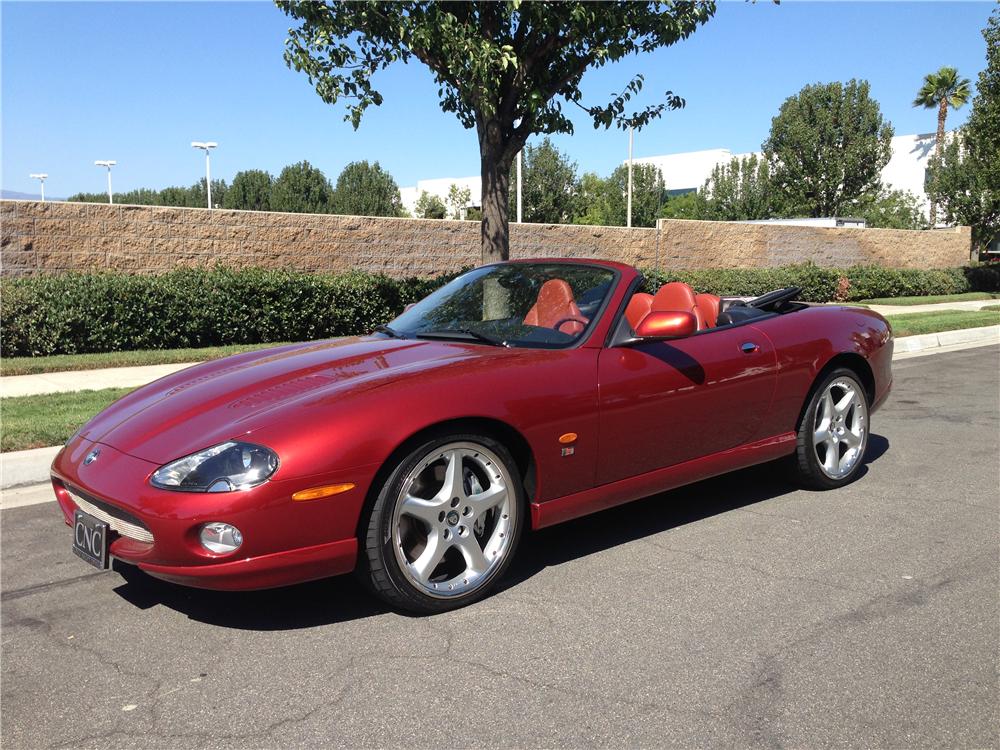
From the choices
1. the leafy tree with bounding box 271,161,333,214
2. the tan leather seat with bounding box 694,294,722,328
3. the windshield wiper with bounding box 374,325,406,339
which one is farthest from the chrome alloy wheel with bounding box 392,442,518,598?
the leafy tree with bounding box 271,161,333,214

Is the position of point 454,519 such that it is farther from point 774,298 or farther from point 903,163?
point 903,163

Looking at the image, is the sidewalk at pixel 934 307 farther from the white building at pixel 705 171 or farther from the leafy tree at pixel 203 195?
the leafy tree at pixel 203 195

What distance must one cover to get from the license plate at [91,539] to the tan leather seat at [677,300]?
2.98 metres

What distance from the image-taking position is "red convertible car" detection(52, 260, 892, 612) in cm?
324

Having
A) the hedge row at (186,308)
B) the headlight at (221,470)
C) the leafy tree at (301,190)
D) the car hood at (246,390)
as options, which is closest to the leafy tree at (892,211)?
the leafy tree at (301,190)

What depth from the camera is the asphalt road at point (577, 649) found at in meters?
2.78

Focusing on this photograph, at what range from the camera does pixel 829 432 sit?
17.6ft

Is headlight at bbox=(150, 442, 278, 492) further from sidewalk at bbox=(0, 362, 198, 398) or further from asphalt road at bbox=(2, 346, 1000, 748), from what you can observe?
sidewalk at bbox=(0, 362, 198, 398)

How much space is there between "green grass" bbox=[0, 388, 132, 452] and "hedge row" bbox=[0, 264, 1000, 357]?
120 inches

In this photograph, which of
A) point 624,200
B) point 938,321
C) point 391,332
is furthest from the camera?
point 624,200

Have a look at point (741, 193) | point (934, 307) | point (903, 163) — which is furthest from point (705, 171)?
point (934, 307)

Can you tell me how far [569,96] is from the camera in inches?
415

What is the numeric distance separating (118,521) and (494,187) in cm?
797

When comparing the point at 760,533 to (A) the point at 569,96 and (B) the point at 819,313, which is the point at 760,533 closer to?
(B) the point at 819,313
